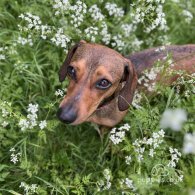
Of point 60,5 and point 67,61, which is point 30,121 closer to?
point 67,61

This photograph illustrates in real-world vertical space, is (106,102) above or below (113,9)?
below

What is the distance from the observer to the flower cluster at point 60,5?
14.5ft

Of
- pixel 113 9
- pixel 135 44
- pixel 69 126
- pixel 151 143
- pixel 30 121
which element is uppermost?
pixel 113 9

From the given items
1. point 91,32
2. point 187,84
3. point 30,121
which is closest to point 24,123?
point 30,121

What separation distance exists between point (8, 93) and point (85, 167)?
122 centimetres

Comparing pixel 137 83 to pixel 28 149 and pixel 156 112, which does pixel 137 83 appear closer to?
pixel 156 112

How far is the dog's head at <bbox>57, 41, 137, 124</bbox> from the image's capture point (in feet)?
11.9

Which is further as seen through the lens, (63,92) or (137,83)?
(137,83)

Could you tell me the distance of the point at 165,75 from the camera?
4.22 metres

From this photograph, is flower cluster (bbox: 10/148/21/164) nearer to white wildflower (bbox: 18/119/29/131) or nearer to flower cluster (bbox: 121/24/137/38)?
white wildflower (bbox: 18/119/29/131)

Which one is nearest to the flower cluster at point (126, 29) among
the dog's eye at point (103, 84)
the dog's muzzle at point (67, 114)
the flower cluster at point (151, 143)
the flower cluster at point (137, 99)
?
the flower cluster at point (137, 99)

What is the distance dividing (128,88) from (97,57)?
555mm

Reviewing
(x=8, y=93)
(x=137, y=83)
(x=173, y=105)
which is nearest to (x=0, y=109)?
(x=8, y=93)

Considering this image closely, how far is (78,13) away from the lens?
4.56 meters
